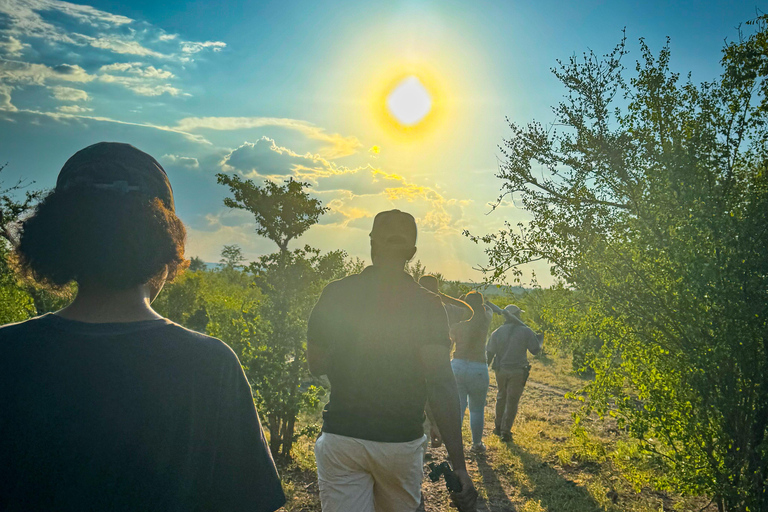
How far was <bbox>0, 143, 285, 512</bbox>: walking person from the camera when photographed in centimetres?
→ 99

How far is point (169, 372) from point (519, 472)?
638cm

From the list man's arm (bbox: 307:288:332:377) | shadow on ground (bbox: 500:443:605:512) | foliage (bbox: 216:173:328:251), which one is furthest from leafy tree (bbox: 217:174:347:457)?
man's arm (bbox: 307:288:332:377)

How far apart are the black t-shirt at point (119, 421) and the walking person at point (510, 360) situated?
22.8 feet

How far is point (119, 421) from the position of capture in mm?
1012

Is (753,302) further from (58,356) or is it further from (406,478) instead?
(58,356)

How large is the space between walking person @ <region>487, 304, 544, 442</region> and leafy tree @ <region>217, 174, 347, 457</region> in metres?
2.93

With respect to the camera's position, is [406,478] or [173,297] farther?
[173,297]

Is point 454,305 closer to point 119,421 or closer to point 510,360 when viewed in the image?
point 119,421

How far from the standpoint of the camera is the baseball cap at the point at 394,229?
269 centimetres

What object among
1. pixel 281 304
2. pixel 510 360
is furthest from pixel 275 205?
pixel 510 360

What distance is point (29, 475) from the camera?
0.97 metres

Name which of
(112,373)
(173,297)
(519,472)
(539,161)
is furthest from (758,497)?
(173,297)

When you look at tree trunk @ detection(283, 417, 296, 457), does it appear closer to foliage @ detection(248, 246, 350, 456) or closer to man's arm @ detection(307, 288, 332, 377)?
foliage @ detection(248, 246, 350, 456)

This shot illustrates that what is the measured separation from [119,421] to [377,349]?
154 centimetres
